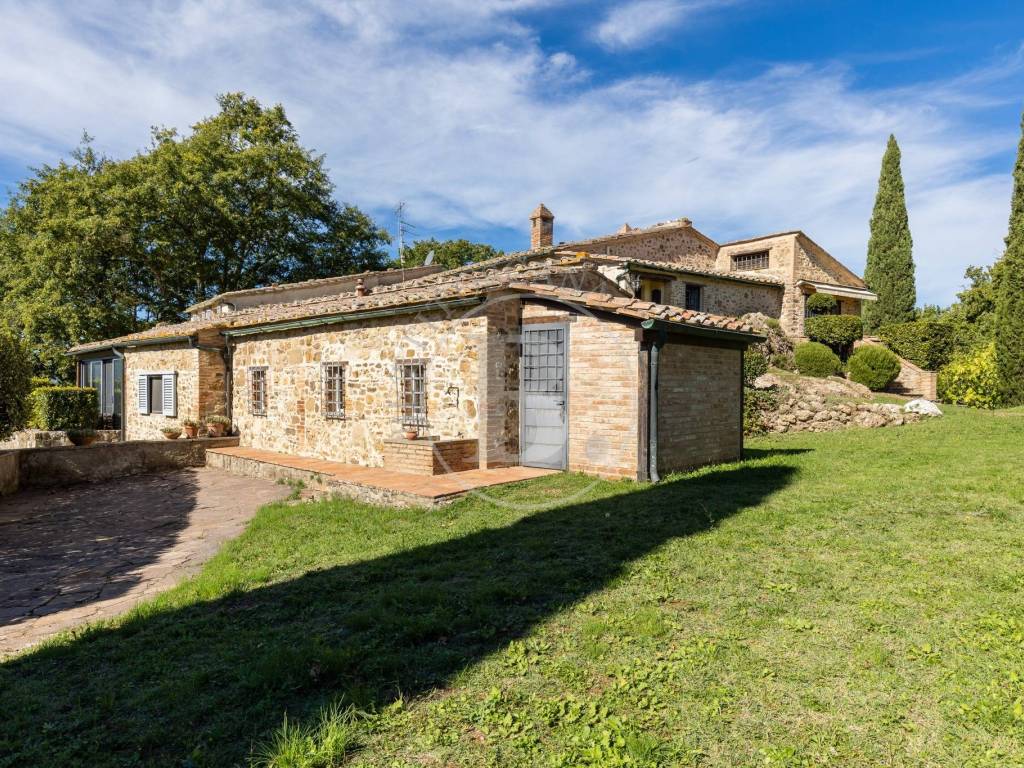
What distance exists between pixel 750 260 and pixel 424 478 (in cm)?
2518

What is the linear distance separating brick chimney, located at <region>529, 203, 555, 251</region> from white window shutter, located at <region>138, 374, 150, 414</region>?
1553cm

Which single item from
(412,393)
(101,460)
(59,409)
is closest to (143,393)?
(59,409)

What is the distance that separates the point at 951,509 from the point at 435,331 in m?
7.83

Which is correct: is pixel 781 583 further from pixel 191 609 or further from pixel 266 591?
pixel 191 609

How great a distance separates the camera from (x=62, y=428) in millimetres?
19812

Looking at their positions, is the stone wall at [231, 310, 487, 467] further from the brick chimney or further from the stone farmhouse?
the brick chimney

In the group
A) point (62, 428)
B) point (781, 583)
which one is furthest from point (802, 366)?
point (62, 428)

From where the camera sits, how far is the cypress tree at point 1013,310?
60.7ft

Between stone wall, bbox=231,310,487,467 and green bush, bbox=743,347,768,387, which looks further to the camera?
green bush, bbox=743,347,768,387

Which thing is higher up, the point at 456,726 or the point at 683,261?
the point at 683,261

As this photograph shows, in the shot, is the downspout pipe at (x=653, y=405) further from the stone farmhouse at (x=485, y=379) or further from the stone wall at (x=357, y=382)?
the stone wall at (x=357, y=382)

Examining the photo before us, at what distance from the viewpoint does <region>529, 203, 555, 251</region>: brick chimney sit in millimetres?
25625

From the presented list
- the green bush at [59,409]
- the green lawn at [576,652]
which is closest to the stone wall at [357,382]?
the green lawn at [576,652]

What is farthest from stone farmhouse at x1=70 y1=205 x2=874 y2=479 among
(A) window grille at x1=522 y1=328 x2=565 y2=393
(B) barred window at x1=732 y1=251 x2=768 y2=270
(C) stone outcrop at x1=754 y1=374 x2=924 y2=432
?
(B) barred window at x1=732 y1=251 x2=768 y2=270
